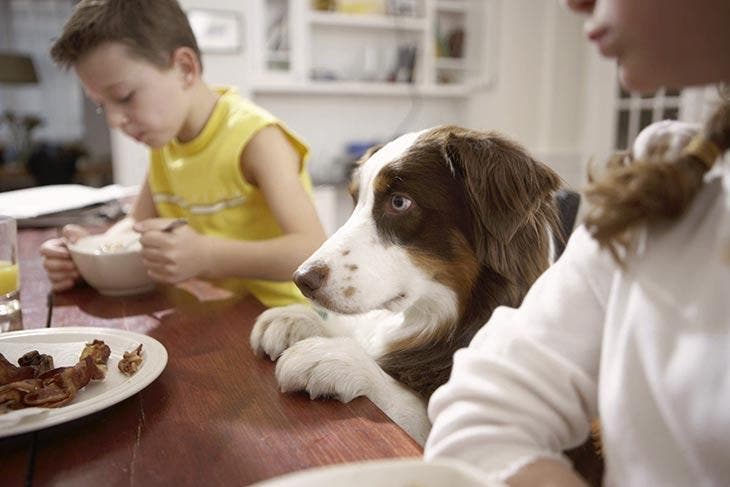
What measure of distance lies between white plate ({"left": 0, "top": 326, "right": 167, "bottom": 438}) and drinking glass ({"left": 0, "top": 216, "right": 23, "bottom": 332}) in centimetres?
12

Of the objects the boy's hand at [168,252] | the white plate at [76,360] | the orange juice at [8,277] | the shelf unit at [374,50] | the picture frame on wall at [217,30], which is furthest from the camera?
the shelf unit at [374,50]

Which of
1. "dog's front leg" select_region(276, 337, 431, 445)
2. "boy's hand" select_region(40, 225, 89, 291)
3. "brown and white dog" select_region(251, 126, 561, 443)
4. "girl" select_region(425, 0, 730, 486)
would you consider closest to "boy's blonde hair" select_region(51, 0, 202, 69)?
"boy's hand" select_region(40, 225, 89, 291)

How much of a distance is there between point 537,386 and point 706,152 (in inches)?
8.6

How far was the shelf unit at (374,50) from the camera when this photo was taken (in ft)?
11.9

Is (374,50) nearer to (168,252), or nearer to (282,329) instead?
(168,252)

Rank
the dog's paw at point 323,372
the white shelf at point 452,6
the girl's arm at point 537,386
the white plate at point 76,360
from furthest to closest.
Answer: the white shelf at point 452,6 → the dog's paw at point 323,372 → the white plate at point 76,360 → the girl's arm at point 537,386

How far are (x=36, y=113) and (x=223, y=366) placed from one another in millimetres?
5878

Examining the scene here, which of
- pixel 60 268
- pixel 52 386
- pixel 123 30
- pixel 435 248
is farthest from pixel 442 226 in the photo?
pixel 123 30

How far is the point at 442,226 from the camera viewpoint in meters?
1.04

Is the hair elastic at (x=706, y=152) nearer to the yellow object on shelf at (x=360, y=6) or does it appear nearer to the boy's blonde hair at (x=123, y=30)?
the boy's blonde hair at (x=123, y=30)

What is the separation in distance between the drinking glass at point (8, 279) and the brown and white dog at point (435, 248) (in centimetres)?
43

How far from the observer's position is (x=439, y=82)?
419 centimetres

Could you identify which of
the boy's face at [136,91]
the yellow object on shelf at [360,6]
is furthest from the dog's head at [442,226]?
the yellow object on shelf at [360,6]

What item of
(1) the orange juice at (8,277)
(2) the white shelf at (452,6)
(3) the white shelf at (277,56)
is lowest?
(1) the orange juice at (8,277)
